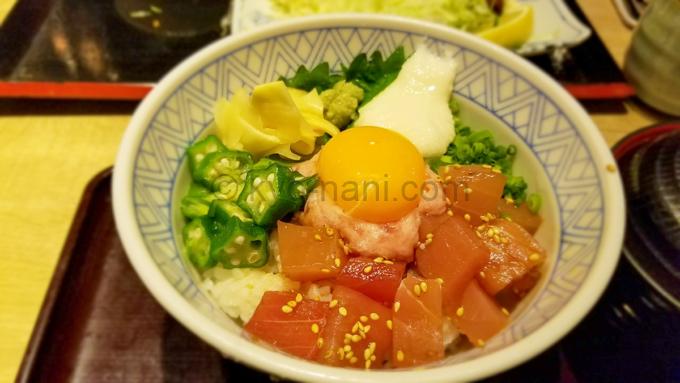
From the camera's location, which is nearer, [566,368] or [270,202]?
[270,202]

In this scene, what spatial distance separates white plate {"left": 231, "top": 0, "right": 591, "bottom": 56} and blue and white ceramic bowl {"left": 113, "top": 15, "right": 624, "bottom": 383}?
107 cm

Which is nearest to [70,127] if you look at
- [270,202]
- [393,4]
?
[270,202]

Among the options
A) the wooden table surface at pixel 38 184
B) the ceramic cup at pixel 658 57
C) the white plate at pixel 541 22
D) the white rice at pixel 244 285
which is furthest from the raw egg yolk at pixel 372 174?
the ceramic cup at pixel 658 57

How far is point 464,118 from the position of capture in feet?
6.36

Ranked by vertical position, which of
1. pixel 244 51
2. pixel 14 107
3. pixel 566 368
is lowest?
pixel 14 107

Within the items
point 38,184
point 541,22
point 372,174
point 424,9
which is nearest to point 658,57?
point 541,22

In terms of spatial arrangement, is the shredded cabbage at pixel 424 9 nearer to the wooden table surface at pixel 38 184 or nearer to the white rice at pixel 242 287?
the wooden table surface at pixel 38 184

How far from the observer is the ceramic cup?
2510 mm

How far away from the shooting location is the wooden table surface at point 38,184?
1735mm

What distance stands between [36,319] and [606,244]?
5.82 ft

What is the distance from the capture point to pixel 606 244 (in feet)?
4.36

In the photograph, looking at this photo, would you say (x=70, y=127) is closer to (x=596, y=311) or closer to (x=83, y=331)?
(x=83, y=331)

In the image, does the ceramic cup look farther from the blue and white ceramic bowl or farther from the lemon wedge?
the blue and white ceramic bowl

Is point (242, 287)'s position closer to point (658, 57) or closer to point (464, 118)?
point (464, 118)
